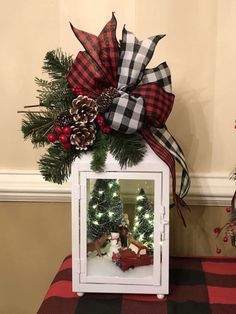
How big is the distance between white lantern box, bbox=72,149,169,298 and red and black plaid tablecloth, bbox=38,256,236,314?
2 centimetres

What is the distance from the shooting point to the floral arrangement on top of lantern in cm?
83

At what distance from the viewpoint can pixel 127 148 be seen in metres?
0.85

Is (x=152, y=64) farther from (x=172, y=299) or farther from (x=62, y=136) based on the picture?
(x=172, y=299)

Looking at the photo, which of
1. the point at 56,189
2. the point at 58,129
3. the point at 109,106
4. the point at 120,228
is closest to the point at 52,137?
the point at 58,129

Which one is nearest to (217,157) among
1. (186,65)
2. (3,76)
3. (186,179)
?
(186,179)

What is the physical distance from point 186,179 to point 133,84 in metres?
0.30

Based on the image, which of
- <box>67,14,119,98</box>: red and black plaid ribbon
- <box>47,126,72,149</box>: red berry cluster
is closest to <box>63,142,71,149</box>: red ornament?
<box>47,126,72,149</box>: red berry cluster

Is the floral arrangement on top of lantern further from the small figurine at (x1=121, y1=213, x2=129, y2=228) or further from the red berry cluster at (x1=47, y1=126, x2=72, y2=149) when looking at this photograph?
the small figurine at (x1=121, y1=213, x2=129, y2=228)

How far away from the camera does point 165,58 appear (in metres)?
1.11

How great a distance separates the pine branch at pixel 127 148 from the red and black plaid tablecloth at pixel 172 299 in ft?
0.95

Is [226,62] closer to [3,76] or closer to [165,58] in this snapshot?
[165,58]

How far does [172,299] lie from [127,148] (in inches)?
13.3

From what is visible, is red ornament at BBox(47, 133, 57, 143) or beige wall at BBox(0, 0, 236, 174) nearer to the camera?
red ornament at BBox(47, 133, 57, 143)

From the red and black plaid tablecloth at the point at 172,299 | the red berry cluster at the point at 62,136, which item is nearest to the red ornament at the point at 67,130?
the red berry cluster at the point at 62,136
